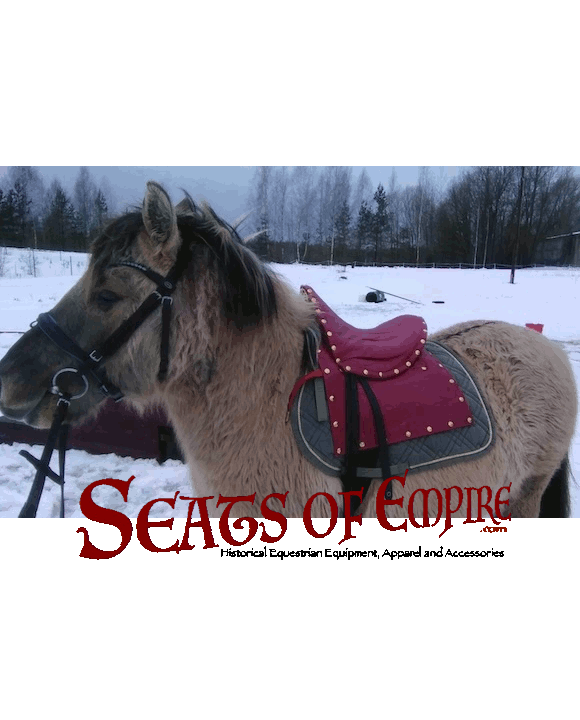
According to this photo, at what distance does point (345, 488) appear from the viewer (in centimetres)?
130

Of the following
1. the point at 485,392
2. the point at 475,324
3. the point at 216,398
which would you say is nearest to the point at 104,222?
the point at 216,398

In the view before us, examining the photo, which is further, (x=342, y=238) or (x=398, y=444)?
(x=342, y=238)

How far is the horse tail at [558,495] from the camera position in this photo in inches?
70.1

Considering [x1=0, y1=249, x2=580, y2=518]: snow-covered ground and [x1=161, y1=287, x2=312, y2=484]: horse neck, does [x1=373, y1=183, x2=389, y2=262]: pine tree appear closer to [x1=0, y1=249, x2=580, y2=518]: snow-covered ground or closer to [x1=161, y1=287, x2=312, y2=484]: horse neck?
[x1=0, y1=249, x2=580, y2=518]: snow-covered ground

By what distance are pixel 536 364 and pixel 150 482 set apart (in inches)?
109

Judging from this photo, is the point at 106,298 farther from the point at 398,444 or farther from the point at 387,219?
the point at 387,219

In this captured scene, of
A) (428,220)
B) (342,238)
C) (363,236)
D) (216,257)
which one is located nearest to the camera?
(216,257)

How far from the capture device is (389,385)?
4.46 feet

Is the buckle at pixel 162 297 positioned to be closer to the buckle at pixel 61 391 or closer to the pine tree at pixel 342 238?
the buckle at pixel 61 391

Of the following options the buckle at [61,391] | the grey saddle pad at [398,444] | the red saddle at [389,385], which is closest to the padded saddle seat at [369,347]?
the red saddle at [389,385]

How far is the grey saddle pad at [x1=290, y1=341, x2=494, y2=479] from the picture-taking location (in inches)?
49.1

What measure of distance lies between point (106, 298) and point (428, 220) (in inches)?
254

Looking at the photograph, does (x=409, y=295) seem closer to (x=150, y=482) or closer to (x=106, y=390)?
(x=150, y=482)

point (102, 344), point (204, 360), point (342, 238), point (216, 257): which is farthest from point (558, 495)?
point (342, 238)
